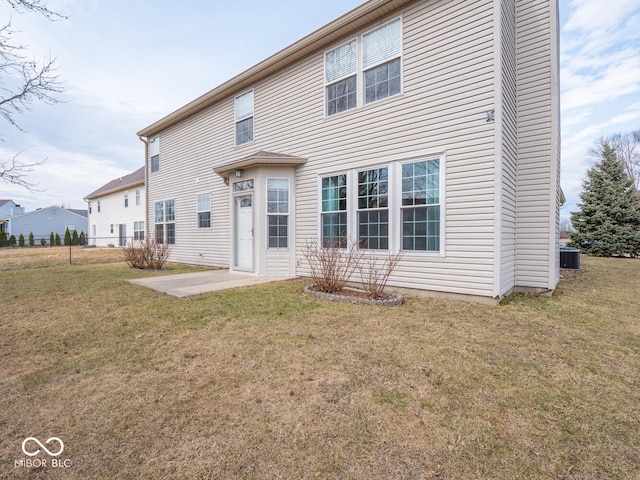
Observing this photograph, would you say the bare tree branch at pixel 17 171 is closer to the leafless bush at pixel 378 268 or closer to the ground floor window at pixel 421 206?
the leafless bush at pixel 378 268

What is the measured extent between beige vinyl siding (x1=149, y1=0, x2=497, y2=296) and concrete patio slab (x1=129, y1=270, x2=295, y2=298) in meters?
0.94

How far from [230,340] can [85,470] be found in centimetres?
199

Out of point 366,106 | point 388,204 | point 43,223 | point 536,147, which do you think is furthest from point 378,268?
point 43,223

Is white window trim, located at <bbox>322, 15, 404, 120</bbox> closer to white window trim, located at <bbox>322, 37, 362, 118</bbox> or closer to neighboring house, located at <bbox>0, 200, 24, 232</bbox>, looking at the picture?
white window trim, located at <bbox>322, 37, 362, 118</bbox>

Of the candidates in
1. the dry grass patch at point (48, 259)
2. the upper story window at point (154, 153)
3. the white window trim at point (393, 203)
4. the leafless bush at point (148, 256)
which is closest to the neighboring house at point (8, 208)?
the dry grass patch at point (48, 259)

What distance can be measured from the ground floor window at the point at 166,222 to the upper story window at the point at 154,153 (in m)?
1.67

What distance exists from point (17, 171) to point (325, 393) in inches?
236

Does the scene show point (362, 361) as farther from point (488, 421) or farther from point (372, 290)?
point (372, 290)

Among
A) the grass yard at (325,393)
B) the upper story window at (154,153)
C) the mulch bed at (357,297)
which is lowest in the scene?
A: the grass yard at (325,393)

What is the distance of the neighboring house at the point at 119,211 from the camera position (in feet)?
76.8

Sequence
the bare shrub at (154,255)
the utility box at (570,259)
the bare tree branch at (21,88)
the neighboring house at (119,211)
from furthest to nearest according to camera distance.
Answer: the neighboring house at (119,211)
the utility box at (570,259)
the bare shrub at (154,255)
the bare tree branch at (21,88)

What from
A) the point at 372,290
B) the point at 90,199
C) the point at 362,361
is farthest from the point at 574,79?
the point at 90,199

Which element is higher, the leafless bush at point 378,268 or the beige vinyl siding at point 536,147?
the beige vinyl siding at point 536,147

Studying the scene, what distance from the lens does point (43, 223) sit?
125 feet
